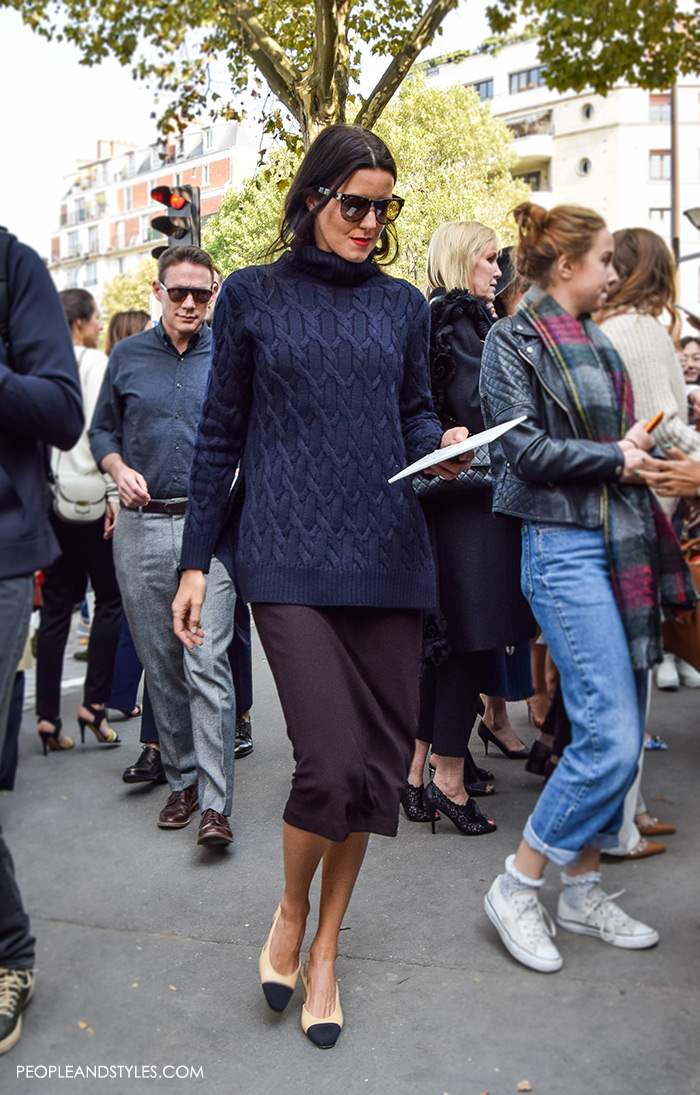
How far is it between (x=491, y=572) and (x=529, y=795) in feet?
3.58

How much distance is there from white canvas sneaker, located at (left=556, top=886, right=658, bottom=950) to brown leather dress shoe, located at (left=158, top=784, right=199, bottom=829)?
1.86 meters

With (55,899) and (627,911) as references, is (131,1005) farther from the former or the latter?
(627,911)

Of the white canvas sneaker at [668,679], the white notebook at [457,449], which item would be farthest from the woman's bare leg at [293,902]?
the white canvas sneaker at [668,679]

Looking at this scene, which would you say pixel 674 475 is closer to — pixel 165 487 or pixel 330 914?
pixel 330 914

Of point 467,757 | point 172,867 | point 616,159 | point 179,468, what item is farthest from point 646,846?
point 616,159

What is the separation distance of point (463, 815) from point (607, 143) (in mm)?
37915

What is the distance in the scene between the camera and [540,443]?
3020 mm

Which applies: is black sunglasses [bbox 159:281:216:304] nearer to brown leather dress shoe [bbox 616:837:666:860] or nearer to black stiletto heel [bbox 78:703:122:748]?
black stiletto heel [bbox 78:703:122:748]

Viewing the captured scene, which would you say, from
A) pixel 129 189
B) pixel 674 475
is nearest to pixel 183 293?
pixel 674 475

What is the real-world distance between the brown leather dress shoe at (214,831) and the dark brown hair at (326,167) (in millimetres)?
2278

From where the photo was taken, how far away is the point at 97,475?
6145mm

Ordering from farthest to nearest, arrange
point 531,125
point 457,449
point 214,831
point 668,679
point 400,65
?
point 531,125, point 400,65, point 668,679, point 214,831, point 457,449

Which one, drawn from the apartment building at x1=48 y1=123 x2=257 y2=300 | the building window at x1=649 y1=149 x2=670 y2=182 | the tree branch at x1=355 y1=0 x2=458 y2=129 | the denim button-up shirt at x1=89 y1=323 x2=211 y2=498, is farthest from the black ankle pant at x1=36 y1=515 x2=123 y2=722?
the building window at x1=649 y1=149 x2=670 y2=182

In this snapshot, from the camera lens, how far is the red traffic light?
892cm
